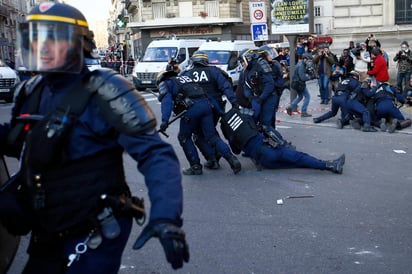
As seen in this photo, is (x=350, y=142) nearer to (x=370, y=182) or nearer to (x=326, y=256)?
(x=370, y=182)

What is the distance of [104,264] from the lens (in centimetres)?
245

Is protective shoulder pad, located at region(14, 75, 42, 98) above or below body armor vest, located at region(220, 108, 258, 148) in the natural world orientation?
above

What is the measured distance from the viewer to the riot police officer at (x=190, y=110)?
768 centimetres

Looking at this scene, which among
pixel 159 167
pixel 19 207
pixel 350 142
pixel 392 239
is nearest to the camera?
pixel 159 167

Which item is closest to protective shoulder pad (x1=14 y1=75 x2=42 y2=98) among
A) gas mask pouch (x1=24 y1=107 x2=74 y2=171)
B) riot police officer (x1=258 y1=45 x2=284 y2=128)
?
gas mask pouch (x1=24 y1=107 x2=74 y2=171)

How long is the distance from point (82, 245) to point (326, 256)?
2706 mm

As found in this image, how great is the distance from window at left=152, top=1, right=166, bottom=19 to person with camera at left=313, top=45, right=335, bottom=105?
28.8 metres

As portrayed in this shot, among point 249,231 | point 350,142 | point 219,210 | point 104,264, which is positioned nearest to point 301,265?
point 249,231

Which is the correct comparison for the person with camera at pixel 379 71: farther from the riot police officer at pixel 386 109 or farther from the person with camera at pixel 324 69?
the riot police officer at pixel 386 109

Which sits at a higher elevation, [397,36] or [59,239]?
[397,36]

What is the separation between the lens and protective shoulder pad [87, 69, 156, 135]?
230 cm

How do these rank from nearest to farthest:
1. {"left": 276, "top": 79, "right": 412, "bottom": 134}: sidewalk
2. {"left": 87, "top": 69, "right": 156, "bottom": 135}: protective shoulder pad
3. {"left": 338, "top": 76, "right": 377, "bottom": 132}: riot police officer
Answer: {"left": 87, "top": 69, "right": 156, "bottom": 135}: protective shoulder pad, {"left": 338, "top": 76, "right": 377, "bottom": 132}: riot police officer, {"left": 276, "top": 79, "right": 412, "bottom": 134}: sidewalk

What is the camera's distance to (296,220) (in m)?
5.58

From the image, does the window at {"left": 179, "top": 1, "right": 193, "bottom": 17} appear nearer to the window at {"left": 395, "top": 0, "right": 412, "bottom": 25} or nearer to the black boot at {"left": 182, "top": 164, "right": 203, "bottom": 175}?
the window at {"left": 395, "top": 0, "right": 412, "bottom": 25}
